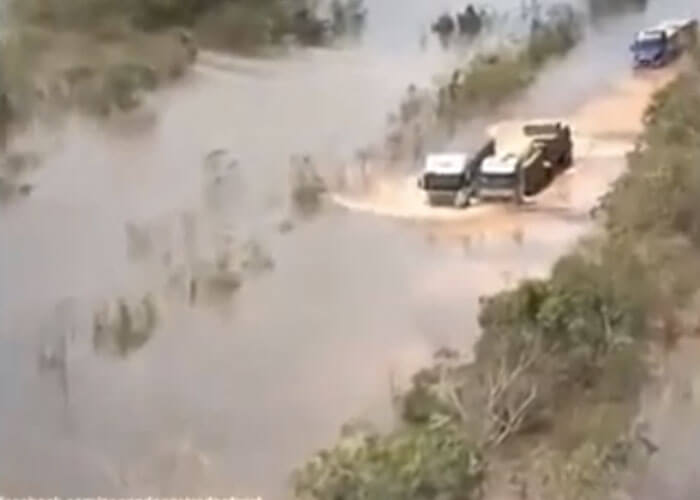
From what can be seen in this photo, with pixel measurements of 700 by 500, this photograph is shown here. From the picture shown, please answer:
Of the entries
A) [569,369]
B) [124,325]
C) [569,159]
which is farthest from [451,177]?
[124,325]

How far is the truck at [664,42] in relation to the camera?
4.36ft

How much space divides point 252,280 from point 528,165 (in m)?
0.30

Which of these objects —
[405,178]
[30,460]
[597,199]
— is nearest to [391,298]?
[405,178]

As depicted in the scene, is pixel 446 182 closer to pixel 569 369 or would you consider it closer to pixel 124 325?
pixel 569 369

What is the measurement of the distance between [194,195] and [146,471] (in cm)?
29

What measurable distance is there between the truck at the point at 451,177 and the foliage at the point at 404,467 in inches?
8.7

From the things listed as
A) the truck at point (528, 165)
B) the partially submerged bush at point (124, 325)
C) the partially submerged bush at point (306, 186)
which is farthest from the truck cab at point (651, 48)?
the partially submerged bush at point (124, 325)

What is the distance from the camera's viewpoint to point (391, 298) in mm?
1355

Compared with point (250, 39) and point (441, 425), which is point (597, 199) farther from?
point (250, 39)

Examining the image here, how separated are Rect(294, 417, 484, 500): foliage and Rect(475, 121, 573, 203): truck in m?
0.24

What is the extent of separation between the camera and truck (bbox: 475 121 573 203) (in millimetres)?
1338

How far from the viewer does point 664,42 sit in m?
1.33

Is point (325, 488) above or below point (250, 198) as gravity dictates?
below

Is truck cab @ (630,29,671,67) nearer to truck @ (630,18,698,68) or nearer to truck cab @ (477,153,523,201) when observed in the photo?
truck @ (630,18,698,68)
